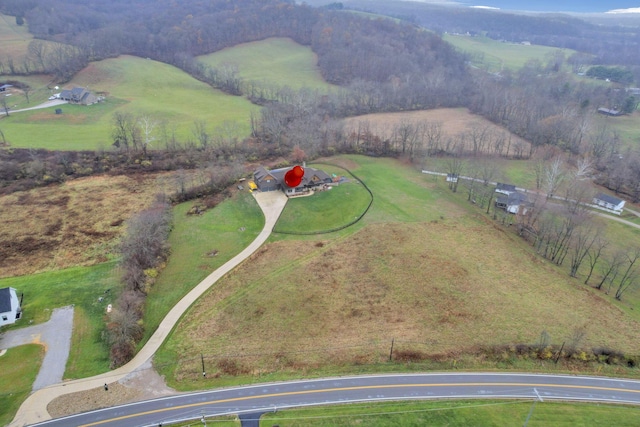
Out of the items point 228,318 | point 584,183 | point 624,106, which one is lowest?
point 228,318

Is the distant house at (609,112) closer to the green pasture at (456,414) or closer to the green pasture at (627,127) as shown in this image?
the green pasture at (627,127)

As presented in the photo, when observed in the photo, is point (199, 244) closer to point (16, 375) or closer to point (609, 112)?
point (16, 375)

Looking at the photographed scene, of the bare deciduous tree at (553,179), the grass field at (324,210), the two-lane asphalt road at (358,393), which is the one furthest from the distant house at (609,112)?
the two-lane asphalt road at (358,393)

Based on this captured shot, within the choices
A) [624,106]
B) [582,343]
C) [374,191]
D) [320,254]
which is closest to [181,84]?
[374,191]

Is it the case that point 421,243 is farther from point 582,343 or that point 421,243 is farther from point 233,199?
point 233,199

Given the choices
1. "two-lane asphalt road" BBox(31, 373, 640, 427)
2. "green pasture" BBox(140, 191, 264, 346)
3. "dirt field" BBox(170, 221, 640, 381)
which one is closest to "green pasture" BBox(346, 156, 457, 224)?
"dirt field" BBox(170, 221, 640, 381)

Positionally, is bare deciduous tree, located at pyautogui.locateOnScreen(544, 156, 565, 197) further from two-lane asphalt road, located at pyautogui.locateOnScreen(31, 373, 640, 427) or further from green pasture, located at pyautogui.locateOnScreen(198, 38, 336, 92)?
green pasture, located at pyautogui.locateOnScreen(198, 38, 336, 92)
